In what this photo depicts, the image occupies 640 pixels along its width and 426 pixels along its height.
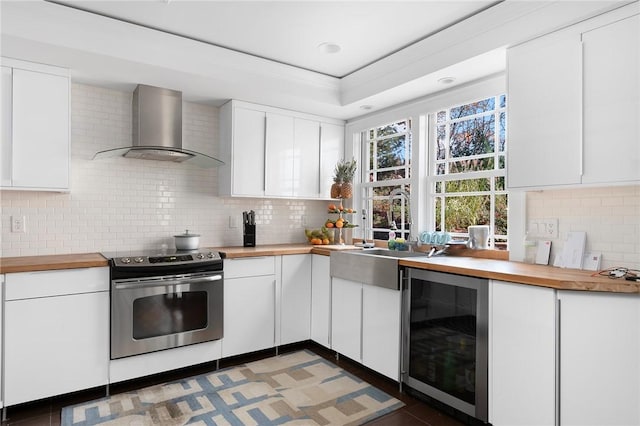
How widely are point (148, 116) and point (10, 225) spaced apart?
50.6 inches

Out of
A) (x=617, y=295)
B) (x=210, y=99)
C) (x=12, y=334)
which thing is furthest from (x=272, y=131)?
(x=617, y=295)

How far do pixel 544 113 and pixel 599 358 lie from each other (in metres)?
1.36

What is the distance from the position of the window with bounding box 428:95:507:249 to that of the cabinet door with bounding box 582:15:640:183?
2.62ft

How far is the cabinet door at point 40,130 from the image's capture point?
2.66 m

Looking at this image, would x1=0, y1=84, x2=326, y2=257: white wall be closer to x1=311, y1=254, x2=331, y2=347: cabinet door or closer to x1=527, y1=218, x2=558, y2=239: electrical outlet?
x1=311, y1=254, x2=331, y2=347: cabinet door

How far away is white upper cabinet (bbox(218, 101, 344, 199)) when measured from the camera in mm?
3641

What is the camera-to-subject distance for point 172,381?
9.71 ft

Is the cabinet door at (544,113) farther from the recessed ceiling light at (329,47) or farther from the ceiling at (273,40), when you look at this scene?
the recessed ceiling light at (329,47)

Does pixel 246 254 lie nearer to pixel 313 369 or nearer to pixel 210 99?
pixel 313 369

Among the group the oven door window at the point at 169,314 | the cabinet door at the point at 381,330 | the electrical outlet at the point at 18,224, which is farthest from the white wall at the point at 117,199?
the cabinet door at the point at 381,330

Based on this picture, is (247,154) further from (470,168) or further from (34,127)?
(470,168)

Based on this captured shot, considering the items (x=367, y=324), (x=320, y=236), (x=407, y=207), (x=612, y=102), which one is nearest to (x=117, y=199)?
(x=320, y=236)

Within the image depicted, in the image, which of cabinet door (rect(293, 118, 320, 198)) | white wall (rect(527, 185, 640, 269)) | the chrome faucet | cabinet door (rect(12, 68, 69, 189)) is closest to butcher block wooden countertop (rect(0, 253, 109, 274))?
cabinet door (rect(12, 68, 69, 189))

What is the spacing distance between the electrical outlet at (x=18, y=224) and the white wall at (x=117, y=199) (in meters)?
0.03
